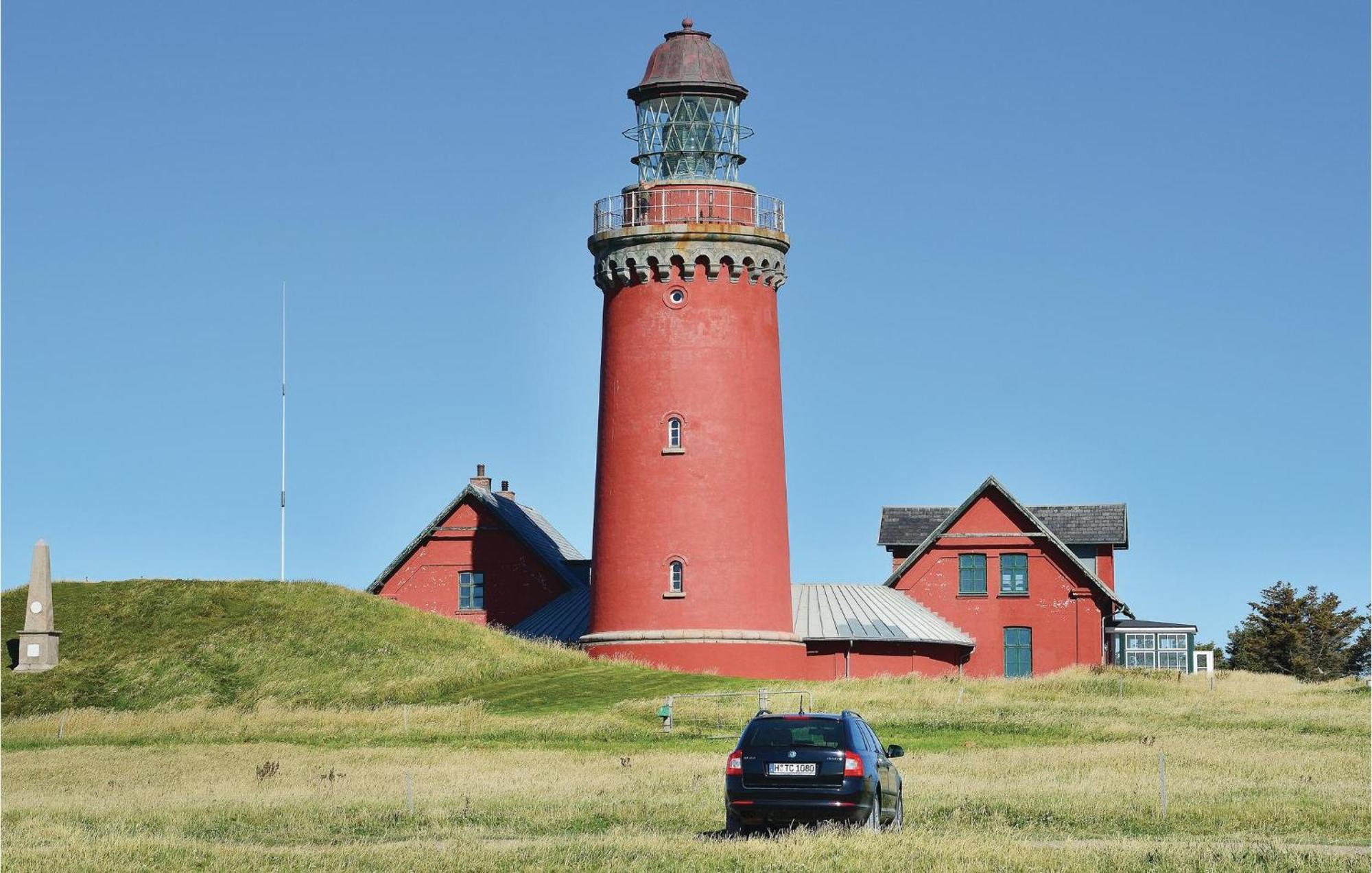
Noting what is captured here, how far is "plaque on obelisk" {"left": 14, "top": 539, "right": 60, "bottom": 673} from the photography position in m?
48.3

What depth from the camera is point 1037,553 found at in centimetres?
5866

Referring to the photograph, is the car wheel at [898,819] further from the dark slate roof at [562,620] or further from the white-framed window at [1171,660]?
the white-framed window at [1171,660]

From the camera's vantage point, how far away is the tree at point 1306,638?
76500mm

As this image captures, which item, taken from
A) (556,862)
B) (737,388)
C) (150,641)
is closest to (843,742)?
(556,862)

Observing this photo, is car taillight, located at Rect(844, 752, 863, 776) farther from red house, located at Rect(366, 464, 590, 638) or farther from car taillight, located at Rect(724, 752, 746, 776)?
red house, located at Rect(366, 464, 590, 638)

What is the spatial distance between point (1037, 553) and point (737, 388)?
14.9 metres

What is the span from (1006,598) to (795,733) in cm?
3768

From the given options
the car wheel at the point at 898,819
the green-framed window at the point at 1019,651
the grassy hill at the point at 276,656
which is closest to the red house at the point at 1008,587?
the green-framed window at the point at 1019,651

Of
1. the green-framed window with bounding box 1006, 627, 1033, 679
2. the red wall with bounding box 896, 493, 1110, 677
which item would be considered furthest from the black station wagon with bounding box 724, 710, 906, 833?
the green-framed window with bounding box 1006, 627, 1033, 679

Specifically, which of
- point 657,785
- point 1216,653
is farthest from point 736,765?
point 1216,653

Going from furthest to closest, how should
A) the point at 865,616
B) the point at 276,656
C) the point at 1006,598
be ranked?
the point at 1006,598
the point at 865,616
the point at 276,656

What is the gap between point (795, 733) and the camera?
856 inches

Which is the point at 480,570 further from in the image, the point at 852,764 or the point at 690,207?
the point at 852,764

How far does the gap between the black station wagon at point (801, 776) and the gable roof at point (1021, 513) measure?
3702cm
